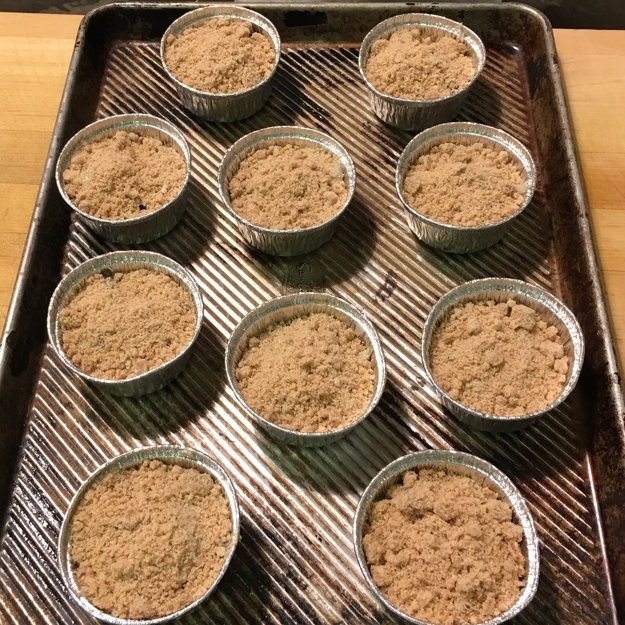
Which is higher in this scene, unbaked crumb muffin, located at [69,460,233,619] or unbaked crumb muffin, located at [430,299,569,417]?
unbaked crumb muffin, located at [430,299,569,417]

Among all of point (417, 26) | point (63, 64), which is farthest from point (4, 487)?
point (417, 26)

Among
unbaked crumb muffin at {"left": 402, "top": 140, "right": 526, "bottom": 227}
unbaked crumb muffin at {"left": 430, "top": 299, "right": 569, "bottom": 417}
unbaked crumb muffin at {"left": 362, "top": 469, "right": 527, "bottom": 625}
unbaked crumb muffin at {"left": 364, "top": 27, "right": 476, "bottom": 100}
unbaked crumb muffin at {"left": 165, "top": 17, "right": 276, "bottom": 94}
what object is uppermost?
unbaked crumb muffin at {"left": 364, "top": 27, "right": 476, "bottom": 100}

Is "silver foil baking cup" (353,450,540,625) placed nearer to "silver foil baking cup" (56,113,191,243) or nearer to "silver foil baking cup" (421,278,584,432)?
"silver foil baking cup" (421,278,584,432)

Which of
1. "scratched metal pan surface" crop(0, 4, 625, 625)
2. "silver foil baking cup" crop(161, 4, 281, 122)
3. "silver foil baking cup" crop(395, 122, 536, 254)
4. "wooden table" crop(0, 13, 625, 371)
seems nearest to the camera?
"scratched metal pan surface" crop(0, 4, 625, 625)

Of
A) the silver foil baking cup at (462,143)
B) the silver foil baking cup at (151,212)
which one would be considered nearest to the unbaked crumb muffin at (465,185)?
the silver foil baking cup at (462,143)

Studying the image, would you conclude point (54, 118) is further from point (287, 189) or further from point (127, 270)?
point (287, 189)

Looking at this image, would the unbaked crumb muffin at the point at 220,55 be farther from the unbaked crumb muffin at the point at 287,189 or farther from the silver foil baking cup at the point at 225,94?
the unbaked crumb muffin at the point at 287,189

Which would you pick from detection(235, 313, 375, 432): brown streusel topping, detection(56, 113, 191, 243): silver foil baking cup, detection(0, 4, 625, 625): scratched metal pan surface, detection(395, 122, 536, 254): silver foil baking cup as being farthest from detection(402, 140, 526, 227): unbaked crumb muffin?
detection(56, 113, 191, 243): silver foil baking cup
